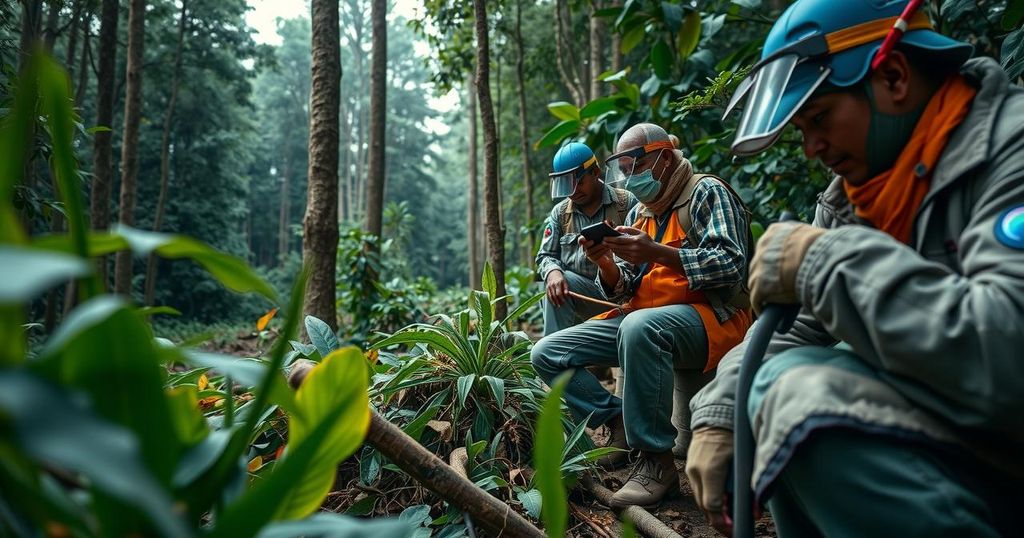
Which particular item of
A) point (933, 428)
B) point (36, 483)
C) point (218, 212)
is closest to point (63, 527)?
point (36, 483)

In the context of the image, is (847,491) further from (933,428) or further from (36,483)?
(36,483)

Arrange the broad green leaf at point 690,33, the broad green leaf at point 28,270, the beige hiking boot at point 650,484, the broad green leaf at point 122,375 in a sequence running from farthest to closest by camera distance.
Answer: the broad green leaf at point 690,33 < the beige hiking boot at point 650,484 < the broad green leaf at point 122,375 < the broad green leaf at point 28,270

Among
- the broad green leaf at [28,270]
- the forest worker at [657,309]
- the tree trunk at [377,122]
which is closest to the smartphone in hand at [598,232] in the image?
the forest worker at [657,309]

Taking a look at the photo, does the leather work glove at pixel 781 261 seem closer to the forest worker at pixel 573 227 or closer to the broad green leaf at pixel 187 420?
the broad green leaf at pixel 187 420

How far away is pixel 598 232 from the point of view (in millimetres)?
2818

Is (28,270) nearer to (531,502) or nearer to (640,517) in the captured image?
(531,502)

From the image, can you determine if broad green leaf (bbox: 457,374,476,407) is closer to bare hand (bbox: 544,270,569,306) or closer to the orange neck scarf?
bare hand (bbox: 544,270,569,306)

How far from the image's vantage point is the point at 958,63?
4.20ft

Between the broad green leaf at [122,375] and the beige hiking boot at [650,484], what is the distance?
6.76ft

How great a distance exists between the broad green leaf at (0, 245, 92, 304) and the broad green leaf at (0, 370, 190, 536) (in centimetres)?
8

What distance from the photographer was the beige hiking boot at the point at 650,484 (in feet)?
8.14

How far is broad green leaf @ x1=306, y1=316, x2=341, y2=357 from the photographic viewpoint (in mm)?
2875

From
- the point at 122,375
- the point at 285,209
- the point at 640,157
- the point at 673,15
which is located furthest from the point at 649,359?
the point at 285,209

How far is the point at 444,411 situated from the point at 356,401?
189cm
